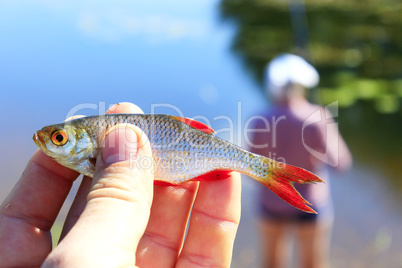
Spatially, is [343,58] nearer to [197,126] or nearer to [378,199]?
[378,199]

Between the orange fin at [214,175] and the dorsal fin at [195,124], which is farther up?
the dorsal fin at [195,124]

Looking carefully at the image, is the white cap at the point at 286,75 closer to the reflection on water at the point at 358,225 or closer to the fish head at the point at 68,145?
the reflection on water at the point at 358,225

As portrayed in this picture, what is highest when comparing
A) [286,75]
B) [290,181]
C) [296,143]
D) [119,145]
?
[286,75]

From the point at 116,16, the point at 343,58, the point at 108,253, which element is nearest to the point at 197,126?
the point at 108,253

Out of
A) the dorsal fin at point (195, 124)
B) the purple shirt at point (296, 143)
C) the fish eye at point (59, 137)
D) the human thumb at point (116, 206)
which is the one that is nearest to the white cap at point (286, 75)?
the purple shirt at point (296, 143)

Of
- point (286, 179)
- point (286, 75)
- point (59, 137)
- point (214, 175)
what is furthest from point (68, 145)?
point (286, 75)

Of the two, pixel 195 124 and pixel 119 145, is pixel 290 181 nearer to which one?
pixel 195 124

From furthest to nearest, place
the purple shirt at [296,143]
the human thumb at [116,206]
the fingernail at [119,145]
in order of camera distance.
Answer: the purple shirt at [296,143], the fingernail at [119,145], the human thumb at [116,206]
